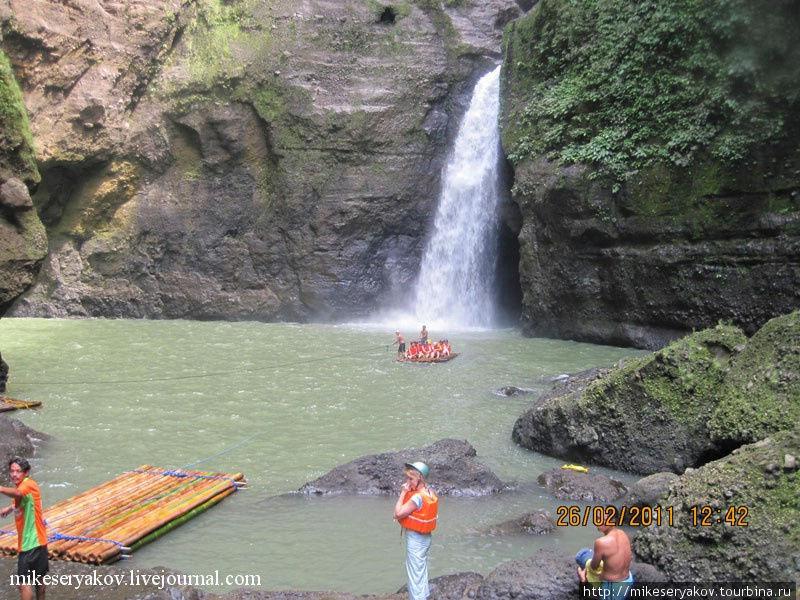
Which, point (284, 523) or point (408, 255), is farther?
point (408, 255)

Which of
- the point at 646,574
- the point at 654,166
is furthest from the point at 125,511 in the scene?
the point at 654,166

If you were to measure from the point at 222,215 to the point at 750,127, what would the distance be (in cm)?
1739

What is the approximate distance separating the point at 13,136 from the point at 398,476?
32.0 ft

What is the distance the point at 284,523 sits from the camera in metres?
7.66

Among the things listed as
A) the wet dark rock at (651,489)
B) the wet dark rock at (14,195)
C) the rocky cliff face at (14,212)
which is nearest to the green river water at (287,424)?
the wet dark rock at (651,489)

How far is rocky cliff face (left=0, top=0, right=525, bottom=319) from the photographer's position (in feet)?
81.0

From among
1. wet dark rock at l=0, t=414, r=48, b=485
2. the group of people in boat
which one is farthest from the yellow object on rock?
the group of people in boat

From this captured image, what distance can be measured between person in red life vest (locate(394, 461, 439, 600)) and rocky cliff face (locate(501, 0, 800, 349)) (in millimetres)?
12142

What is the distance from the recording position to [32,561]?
5.63m

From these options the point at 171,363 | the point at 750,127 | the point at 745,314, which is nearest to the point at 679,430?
the point at 745,314

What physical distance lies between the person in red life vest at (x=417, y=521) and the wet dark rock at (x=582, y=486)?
11.5 feet

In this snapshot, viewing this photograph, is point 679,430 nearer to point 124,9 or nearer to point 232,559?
point 232,559

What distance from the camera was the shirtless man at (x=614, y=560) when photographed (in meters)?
5.02

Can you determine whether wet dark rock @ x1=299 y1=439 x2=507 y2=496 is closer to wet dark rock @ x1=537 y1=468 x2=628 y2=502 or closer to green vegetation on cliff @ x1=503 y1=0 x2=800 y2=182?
wet dark rock @ x1=537 y1=468 x2=628 y2=502
